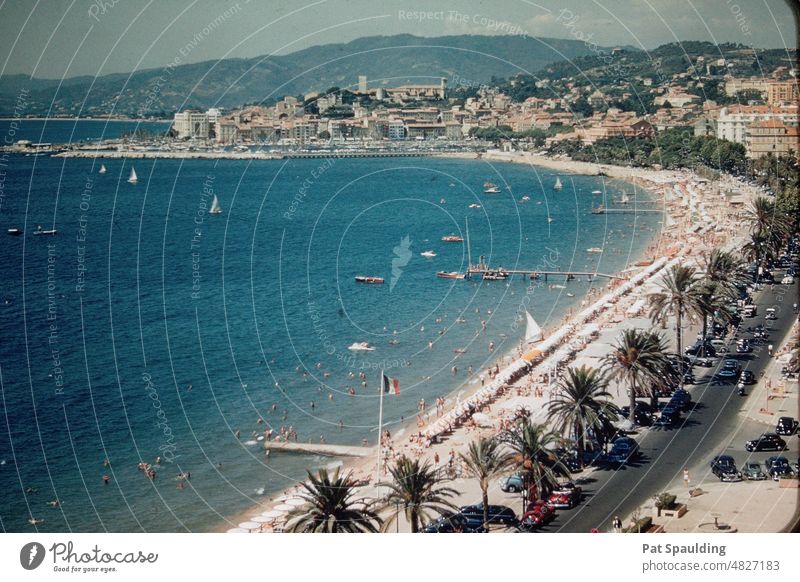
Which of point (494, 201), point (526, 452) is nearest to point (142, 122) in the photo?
point (494, 201)

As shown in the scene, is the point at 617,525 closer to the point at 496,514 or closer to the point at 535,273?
the point at 496,514

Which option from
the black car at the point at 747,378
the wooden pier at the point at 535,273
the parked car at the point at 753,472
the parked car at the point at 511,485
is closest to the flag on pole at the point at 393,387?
the black car at the point at 747,378

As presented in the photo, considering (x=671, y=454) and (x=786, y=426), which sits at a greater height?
(x=786, y=426)

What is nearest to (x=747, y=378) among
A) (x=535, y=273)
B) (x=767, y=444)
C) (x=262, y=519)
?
(x=767, y=444)

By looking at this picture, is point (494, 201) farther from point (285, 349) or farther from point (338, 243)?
point (285, 349)

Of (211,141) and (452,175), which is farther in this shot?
(211,141)
